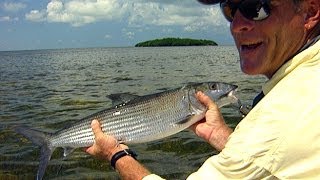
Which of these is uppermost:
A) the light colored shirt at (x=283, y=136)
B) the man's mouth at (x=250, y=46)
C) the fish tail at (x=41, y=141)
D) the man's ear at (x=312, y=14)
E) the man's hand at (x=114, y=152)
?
the man's ear at (x=312, y=14)

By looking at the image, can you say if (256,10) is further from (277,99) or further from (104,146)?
(104,146)

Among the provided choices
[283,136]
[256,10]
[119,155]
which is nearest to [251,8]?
[256,10]

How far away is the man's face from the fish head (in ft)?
9.45

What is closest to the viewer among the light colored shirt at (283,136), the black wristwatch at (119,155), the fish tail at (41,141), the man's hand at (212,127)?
the light colored shirt at (283,136)

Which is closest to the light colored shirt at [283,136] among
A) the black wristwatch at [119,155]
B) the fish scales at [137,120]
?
the black wristwatch at [119,155]

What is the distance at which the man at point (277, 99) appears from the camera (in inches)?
99.3

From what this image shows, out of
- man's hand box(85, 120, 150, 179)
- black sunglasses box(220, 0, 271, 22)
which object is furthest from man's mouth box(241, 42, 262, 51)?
man's hand box(85, 120, 150, 179)

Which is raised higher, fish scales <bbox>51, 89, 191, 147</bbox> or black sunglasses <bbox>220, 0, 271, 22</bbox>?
black sunglasses <bbox>220, 0, 271, 22</bbox>

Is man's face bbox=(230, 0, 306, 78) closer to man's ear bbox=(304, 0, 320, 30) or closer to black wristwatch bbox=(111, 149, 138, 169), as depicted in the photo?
man's ear bbox=(304, 0, 320, 30)

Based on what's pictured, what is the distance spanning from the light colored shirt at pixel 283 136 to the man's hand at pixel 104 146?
8.39 feet

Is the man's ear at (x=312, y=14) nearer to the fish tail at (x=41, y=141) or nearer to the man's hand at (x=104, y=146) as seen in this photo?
the man's hand at (x=104, y=146)

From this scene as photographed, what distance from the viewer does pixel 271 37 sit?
11.3 ft

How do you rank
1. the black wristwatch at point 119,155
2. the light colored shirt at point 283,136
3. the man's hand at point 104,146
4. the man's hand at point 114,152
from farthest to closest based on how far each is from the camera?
the man's hand at point 104,146 → the black wristwatch at point 119,155 → the man's hand at point 114,152 → the light colored shirt at point 283,136

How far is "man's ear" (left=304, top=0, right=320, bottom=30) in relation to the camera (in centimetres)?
334
